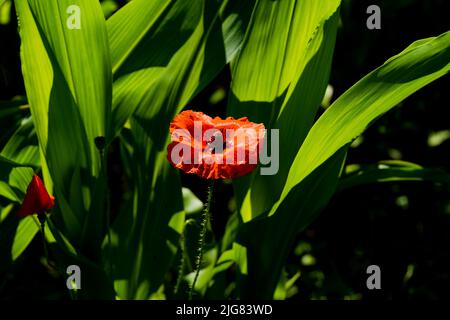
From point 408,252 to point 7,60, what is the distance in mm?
1120

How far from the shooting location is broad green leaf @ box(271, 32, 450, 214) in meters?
0.97

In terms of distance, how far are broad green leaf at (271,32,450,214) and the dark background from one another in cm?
58

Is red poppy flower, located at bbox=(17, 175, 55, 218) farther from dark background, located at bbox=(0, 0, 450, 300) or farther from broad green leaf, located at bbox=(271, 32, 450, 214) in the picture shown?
dark background, located at bbox=(0, 0, 450, 300)

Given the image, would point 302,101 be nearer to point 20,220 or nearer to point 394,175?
point 394,175

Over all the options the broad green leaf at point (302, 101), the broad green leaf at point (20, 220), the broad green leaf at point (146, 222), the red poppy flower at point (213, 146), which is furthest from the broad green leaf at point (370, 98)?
the broad green leaf at point (20, 220)

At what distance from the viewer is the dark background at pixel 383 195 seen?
61.6 inches

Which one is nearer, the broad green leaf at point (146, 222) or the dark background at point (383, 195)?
the broad green leaf at point (146, 222)

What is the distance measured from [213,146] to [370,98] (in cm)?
28

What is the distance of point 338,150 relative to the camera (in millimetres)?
1028

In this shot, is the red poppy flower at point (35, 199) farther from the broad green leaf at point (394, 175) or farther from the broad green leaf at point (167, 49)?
the broad green leaf at point (394, 175)

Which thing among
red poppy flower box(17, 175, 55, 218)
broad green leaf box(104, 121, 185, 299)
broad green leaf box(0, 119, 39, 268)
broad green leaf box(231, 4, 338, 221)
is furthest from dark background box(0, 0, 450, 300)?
red poppy flower box(17, 175, 55, 218)

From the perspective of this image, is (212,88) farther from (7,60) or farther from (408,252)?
(408,252)

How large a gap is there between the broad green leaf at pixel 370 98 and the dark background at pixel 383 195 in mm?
577
